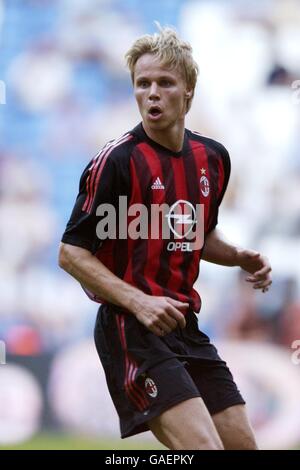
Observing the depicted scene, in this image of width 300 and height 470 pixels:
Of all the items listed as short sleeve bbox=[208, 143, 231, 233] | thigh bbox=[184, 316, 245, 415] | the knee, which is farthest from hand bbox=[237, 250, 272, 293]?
the knee

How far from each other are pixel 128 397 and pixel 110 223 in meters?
0.74

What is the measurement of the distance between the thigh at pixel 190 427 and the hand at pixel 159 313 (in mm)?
310

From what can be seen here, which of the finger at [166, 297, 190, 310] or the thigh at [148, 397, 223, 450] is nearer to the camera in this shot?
the thigh at [148, 397, 223, 450]

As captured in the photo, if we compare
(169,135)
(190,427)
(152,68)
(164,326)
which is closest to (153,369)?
(164,326)

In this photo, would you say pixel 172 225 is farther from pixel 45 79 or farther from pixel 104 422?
pixel 45 79

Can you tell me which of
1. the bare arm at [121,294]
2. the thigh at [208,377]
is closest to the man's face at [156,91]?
the bare arm at [121,294]

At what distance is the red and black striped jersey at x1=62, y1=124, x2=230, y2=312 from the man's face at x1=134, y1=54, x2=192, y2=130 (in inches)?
4.7

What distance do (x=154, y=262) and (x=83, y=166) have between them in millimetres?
5754

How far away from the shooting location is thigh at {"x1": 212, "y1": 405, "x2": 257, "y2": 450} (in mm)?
4227

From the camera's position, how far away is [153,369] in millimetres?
4035

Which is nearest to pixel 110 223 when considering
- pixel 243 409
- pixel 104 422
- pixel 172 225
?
pixel 172 225
